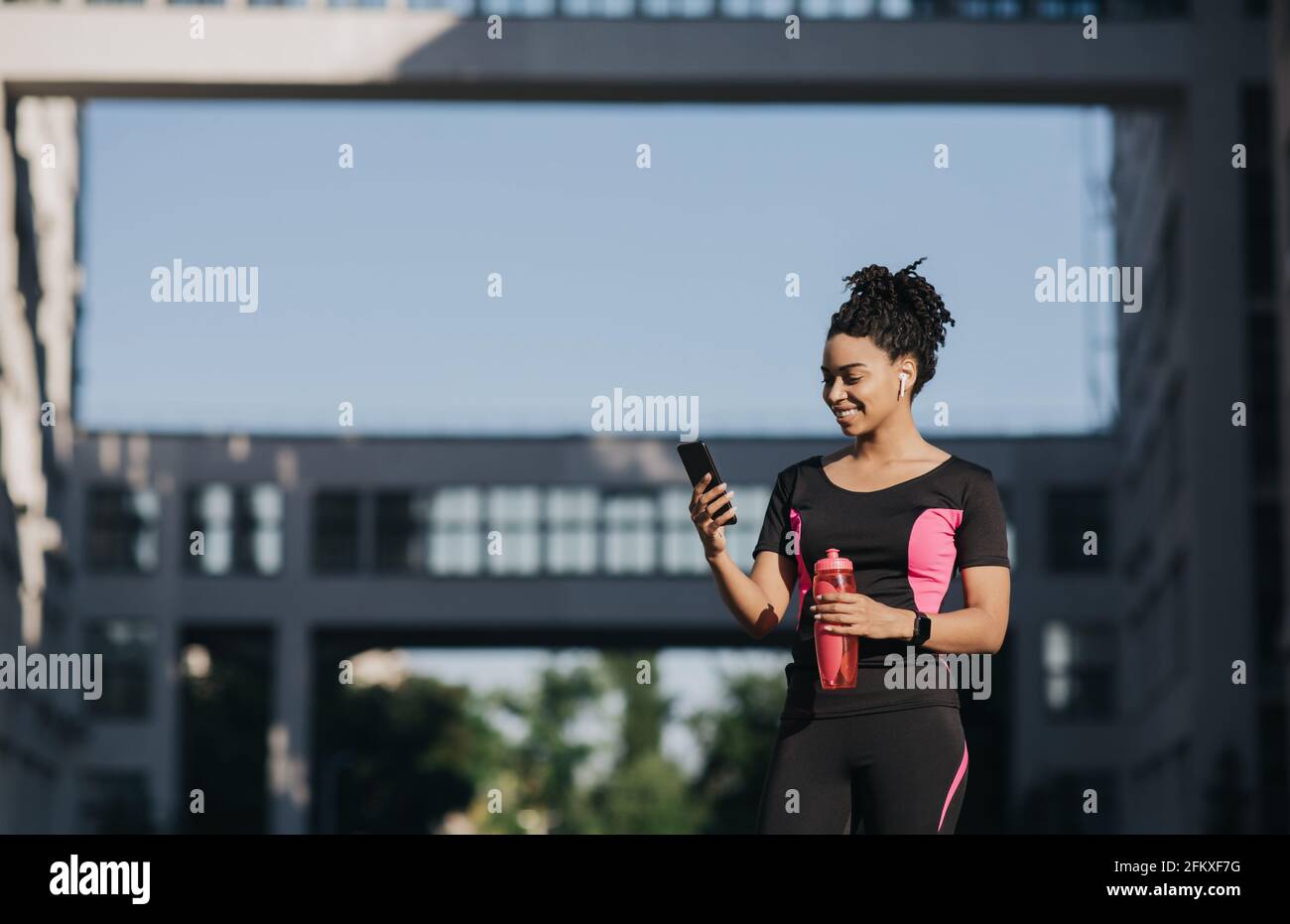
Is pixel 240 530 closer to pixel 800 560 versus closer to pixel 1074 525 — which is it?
pixel 1074 525

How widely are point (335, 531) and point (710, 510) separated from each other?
51916 millimetres

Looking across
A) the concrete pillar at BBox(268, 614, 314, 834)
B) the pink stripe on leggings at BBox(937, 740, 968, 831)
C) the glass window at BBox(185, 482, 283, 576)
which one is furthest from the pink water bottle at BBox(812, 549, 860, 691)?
the glass window at BBox(185, 482, 283, 576)

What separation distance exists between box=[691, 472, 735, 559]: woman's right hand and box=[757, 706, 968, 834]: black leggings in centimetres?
36

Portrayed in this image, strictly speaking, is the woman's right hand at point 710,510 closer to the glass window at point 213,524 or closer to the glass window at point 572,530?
the glass window at point 572,530

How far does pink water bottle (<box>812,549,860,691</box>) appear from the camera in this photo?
3721mm

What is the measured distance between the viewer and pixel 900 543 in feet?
12.7

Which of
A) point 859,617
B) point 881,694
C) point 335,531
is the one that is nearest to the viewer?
point 859,617

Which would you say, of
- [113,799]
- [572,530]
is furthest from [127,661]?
[572,530]

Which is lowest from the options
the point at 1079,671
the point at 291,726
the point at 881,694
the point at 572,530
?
the point at 291,726

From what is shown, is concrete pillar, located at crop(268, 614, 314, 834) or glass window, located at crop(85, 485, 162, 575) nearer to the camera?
concrete pillar, located at crop(268, 614, 314, 834)

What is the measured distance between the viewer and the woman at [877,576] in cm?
372

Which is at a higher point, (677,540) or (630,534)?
(630,534)

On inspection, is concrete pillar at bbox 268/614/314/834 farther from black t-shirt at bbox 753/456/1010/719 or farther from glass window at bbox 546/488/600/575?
black t-shirt at bbox 753/456/1010/719
